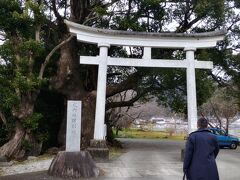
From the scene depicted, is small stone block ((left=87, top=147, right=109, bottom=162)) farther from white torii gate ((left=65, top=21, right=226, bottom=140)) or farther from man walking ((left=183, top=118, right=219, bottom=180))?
man walking ((left=183, top=118, right=219, bottom=180))

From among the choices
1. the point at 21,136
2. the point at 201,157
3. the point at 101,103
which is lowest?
the point at 201,157

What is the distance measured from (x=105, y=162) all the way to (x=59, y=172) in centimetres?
388

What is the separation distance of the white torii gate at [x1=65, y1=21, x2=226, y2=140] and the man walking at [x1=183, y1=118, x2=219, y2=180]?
9152mm

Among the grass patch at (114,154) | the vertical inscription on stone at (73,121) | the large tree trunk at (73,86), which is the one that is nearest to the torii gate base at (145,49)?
the grass patch at (114,154)

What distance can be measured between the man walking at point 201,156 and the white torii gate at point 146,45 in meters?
9.15

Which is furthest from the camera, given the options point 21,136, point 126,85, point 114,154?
point 126,85

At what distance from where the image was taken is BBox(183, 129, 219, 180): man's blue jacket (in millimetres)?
6285

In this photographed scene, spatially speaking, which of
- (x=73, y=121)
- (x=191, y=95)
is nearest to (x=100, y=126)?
(x=73, y=121)

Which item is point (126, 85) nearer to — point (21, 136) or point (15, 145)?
point (21, 136)

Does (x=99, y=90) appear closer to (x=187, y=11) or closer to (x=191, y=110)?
(x=191, y=110)

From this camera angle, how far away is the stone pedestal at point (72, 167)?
10766mm

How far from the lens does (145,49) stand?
16.5 m

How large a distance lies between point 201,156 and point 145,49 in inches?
414

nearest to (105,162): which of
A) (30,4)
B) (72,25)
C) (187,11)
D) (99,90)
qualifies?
(99,90)
